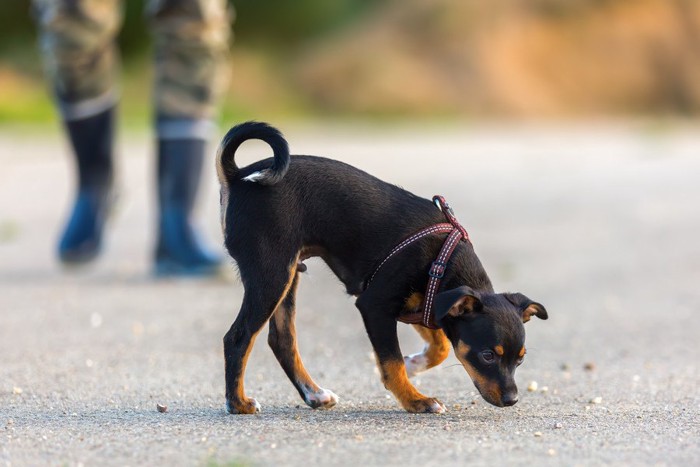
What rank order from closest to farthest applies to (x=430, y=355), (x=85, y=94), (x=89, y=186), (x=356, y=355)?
(x=430, y=355) < (x=356, y=355) < (x=85, y=94) < (x=89, y=186)

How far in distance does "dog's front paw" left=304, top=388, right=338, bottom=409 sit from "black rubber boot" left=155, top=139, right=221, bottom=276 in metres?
2.44

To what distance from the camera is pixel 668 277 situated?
21.5ft

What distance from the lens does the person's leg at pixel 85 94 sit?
608cm

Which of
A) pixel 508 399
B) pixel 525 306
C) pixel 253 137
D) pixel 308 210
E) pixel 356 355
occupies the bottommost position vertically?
pixel 356 355

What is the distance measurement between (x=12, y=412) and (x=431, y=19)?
2590cm

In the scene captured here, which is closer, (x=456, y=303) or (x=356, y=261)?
(x=456, y=303)

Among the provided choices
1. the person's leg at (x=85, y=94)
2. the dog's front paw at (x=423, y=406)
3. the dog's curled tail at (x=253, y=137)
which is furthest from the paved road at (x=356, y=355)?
the dog's curled tail at (x=253, y=137)

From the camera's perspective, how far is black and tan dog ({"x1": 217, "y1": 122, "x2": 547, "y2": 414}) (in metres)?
3.55

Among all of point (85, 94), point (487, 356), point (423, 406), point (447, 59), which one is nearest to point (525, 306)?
point (487, 356)

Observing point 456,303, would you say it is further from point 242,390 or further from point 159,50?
point 159,50

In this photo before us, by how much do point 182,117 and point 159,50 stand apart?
14.9 inches

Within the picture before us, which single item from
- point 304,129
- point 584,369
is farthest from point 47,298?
point 304,129

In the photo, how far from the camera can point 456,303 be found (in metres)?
3.44

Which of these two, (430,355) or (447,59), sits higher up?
(447,59)
